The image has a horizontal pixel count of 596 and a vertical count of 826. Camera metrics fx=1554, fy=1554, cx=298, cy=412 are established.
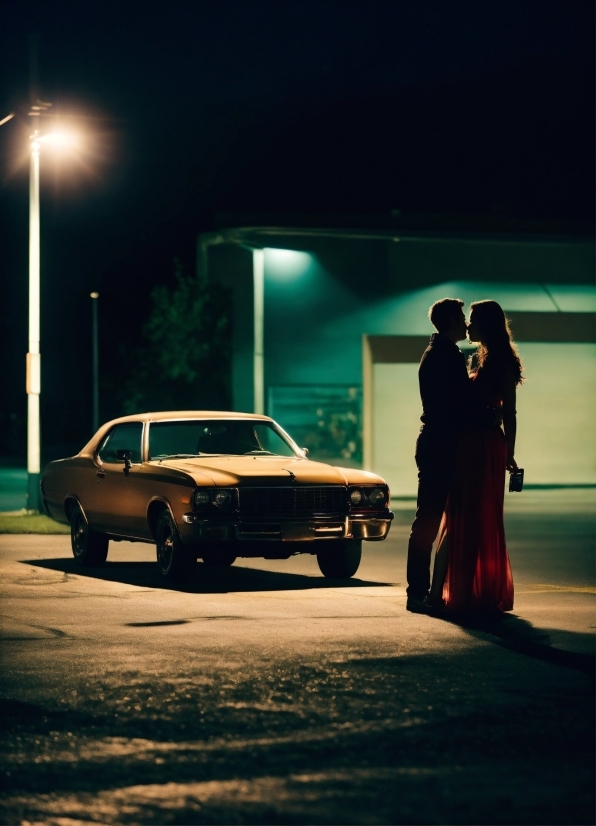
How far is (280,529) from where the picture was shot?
12.6 metres

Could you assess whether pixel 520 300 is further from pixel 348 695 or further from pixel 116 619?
pixel 348 695

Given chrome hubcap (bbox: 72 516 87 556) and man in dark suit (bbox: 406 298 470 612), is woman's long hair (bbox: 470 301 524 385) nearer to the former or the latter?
man in dark suit (bbox: 406 298 470 612)

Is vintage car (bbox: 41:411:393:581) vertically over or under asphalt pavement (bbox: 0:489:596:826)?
over

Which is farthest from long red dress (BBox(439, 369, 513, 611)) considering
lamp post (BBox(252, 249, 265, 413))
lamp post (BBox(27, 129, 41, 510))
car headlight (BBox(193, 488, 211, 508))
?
lamp post (BBox(252, 249, 265, 413))

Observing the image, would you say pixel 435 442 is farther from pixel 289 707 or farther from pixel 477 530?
pixel 289 707

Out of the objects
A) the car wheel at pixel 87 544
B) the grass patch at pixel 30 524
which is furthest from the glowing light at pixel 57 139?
the car wheel at pixel 87 544

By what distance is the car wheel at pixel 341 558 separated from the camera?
529 inches

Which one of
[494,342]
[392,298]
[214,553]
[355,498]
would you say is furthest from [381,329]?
[494,342]

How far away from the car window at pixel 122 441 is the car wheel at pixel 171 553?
1.10 m

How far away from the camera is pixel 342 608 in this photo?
36.9ft

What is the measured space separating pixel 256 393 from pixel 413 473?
3427 mm

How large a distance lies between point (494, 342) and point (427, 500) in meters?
1.19

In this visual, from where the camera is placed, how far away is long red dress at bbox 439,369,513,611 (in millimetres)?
10461

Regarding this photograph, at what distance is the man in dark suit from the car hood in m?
2.18
